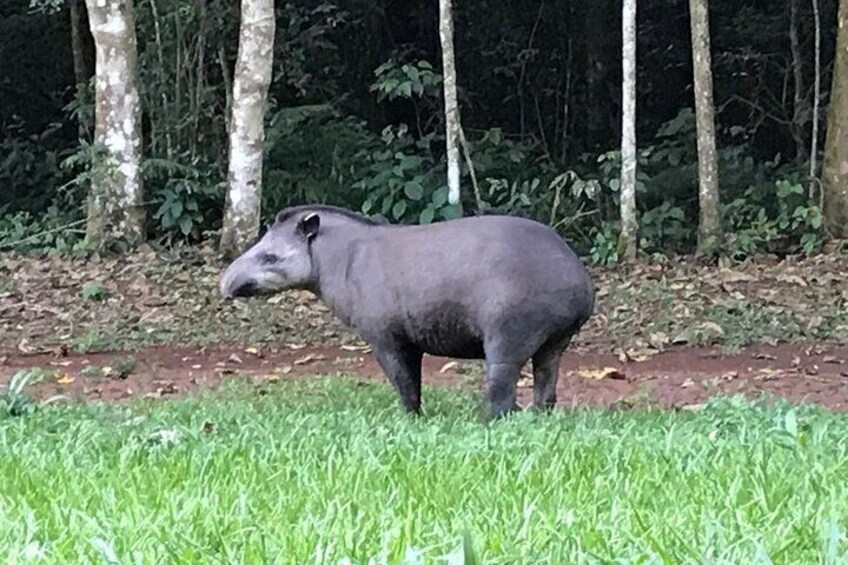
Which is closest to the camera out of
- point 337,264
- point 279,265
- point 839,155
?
point 337,264

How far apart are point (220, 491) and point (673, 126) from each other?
49.5 ft

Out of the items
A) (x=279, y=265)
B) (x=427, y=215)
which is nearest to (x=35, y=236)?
(x=427, y=215)

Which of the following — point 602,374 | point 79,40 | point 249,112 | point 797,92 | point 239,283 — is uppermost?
point 79,40

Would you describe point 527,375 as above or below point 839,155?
below

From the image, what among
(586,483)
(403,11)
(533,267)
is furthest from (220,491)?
(403,11)

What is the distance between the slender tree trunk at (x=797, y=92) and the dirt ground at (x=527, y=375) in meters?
8.49

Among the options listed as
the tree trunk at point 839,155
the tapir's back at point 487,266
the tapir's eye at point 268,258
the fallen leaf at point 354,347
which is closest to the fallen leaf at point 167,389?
the tapir's eye at point 268,258

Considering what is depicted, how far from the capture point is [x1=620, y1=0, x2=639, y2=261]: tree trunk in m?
14.4

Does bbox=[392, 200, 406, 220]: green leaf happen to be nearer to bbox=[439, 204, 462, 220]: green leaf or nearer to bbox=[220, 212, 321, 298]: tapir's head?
bbox=[439, 204, 462, 220]: green leaf

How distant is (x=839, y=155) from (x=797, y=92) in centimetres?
444

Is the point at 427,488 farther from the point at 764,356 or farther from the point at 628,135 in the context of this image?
the point at 628,135

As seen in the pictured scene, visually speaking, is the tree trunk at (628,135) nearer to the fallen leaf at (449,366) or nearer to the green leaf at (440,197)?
the green leaf at (440,197)

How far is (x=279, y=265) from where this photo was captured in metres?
7.48

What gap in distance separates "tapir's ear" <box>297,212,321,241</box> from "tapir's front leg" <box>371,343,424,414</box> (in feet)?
2.47
